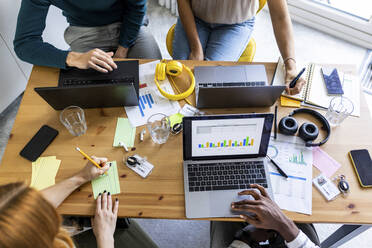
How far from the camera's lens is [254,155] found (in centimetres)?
105

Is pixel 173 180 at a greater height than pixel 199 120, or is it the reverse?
pixel 199 120

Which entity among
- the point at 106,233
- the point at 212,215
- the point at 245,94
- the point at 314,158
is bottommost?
the point at 106,233

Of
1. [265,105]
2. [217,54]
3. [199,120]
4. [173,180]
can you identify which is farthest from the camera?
[217,54]

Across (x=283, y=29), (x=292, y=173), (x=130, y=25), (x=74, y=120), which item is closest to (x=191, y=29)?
(x=130, y=25)

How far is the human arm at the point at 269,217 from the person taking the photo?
93cm

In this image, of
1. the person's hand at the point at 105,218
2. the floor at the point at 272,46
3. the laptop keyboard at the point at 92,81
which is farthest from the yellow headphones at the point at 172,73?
the floor at the point at 272,46

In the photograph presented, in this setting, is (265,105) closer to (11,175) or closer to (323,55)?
(11,175)

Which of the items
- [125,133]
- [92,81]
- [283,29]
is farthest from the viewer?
[283,29]

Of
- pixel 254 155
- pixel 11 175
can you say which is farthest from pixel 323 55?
pixel 11 175

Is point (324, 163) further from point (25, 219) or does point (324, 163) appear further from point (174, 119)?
point (25, 219)

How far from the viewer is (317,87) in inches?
50.1

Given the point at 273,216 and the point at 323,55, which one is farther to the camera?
the point at 323,55

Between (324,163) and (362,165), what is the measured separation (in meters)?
0.15

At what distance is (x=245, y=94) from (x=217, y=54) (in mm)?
650
